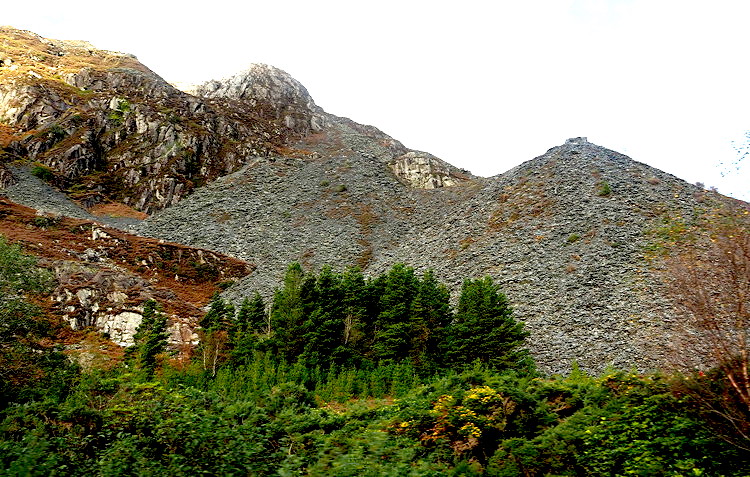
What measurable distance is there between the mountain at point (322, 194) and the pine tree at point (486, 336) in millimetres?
2336

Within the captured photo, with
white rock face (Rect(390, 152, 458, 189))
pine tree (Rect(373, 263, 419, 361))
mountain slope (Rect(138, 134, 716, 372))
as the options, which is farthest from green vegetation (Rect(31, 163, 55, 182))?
pine tree (Rect(373, 263, 419, 361))

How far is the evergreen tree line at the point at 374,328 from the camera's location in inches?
1151

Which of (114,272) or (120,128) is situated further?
(120,128)

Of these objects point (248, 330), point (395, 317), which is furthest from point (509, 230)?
point (248, 330)

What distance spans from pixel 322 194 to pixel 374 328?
47377mm

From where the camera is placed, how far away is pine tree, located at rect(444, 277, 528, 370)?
2838 centimetres

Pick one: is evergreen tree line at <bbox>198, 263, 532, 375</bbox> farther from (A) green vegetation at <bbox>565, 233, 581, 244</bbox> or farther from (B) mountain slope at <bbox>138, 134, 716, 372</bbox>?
(A) green vegetation at <bbox>565, 233, 581, 244</bbox>

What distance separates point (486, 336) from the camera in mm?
28781

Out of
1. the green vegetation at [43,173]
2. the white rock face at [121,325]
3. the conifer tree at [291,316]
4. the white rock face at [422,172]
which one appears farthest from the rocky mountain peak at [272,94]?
the conifer tree at [291,316]

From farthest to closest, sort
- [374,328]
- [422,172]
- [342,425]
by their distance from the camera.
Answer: [422,172]
[374,328]
[342,425]

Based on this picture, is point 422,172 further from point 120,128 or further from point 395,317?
point 120,128

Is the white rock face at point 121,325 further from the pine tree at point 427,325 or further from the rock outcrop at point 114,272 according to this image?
the pine tree at point 427,325

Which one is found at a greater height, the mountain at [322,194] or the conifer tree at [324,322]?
the mountain at [322,194]

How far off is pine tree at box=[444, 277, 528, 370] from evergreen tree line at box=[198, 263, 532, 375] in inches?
2.4
